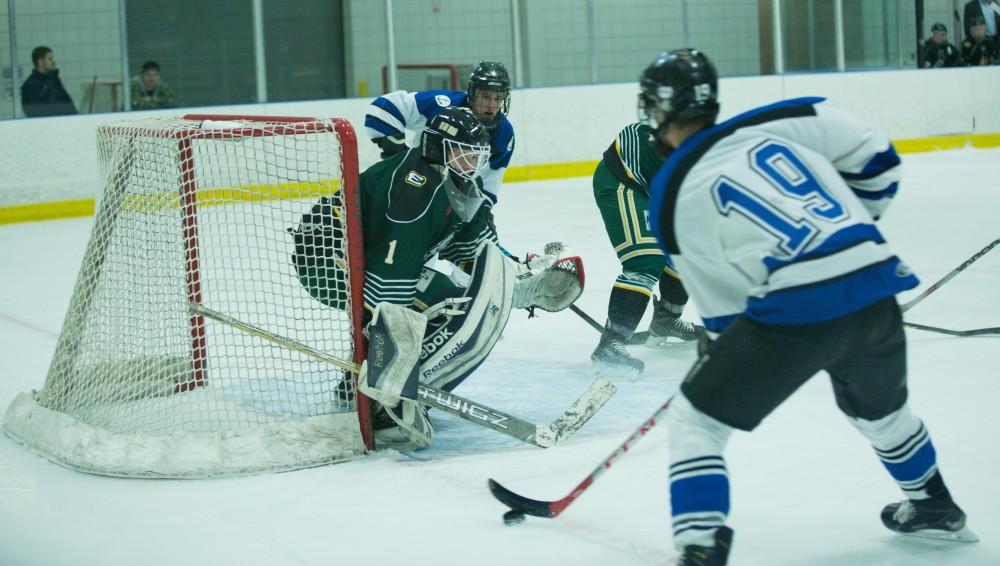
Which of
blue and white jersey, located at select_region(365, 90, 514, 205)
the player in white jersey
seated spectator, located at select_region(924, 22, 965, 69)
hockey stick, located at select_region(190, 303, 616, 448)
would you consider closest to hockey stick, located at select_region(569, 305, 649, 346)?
blue and white jersey, located at select_region(365, 90, 514, 205)

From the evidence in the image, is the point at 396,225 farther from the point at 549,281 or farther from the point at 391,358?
the point at 549,281

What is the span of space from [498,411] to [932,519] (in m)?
1.11

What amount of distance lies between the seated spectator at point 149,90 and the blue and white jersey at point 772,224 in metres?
7.27

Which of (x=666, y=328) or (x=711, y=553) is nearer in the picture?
(x=711, y=553)

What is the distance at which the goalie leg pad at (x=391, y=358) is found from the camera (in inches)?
110

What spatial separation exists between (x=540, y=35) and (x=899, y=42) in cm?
348

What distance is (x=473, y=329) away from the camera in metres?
3.07

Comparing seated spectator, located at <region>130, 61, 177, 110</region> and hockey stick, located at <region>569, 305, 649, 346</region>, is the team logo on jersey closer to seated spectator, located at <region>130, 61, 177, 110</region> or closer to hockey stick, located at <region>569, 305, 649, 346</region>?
hockey stick, located at <region>569, 305, 649, 346</region>

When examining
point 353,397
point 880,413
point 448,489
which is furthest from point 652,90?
point 353,397

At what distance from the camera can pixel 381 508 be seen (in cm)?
255

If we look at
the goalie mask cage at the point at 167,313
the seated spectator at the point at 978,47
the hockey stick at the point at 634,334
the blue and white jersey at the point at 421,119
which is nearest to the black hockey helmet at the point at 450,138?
the goalie mask cage at the point at 167,313

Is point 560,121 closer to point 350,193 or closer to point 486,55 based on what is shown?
point 486,55

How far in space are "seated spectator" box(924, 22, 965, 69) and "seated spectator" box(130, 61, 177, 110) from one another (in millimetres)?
6842

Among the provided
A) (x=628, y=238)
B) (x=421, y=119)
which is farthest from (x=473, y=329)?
(x=421, y=119)
